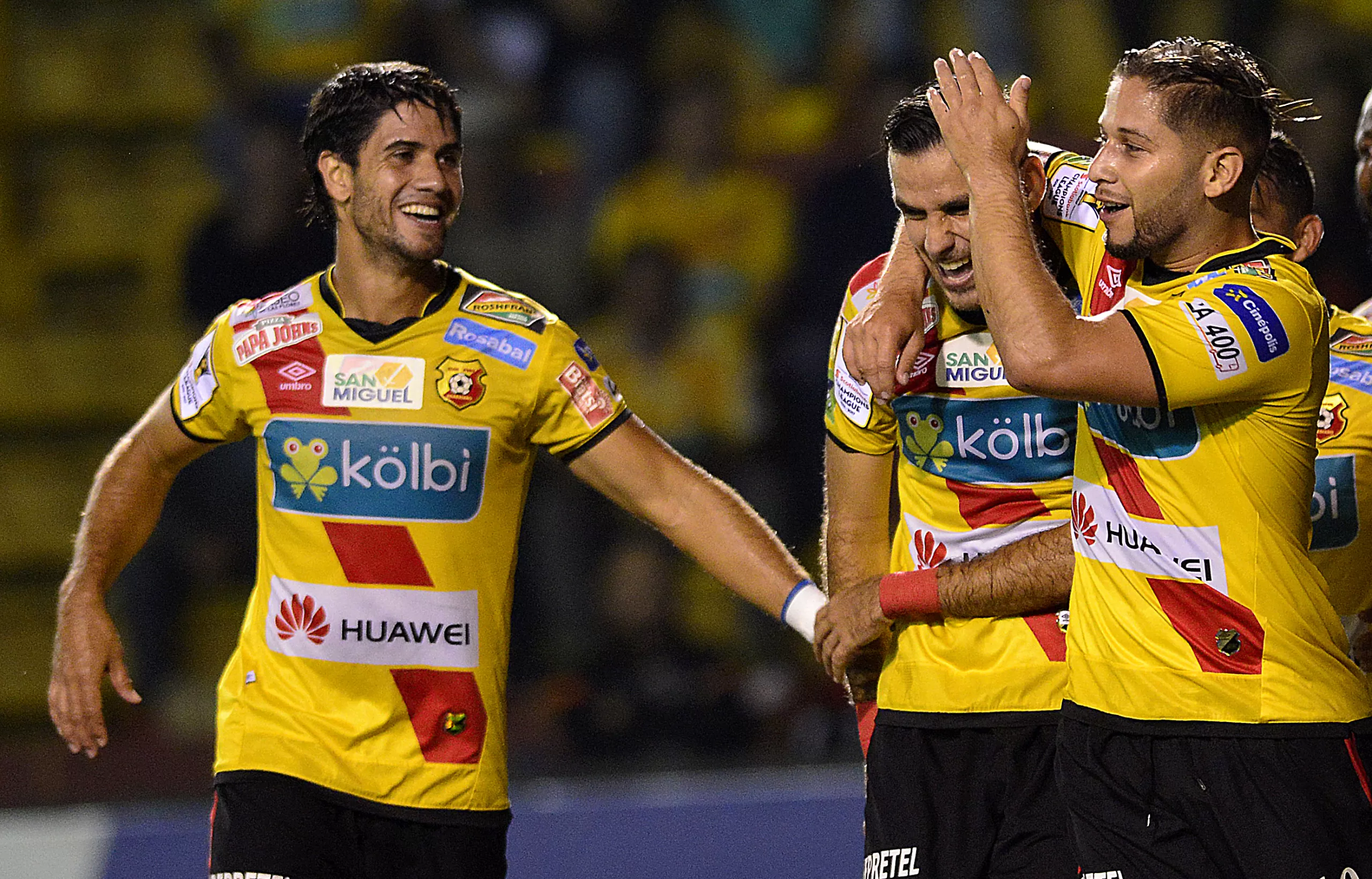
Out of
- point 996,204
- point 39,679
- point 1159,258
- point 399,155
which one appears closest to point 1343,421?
point 1159,258

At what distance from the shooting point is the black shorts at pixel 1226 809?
257 cm

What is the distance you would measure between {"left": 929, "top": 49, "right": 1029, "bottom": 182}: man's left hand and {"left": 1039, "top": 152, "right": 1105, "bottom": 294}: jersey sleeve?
365 millimetres

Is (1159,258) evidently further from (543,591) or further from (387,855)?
(543,591)

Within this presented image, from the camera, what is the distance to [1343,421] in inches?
136

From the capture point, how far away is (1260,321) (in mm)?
2600

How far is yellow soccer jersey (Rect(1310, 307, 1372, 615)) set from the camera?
343 centimetres

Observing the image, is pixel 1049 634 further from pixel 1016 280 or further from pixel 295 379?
pixel 295 379

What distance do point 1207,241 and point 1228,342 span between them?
0.27 metres

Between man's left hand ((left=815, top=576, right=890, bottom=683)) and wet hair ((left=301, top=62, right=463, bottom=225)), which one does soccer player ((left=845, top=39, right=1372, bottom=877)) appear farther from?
wet hair ((left=301, top=62, right=463, bottom=225))

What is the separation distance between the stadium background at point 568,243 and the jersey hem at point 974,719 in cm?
361

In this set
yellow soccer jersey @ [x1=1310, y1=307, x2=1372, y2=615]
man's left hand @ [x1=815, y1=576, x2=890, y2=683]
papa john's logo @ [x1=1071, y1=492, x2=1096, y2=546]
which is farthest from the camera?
yellow soccer jersey @ [x1=1310, y1=307, x2=1372, y2=615]

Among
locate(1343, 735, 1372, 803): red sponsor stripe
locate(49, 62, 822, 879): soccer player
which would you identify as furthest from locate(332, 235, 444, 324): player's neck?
locate(1343, 735, 1372, 803): red sponsor stripe

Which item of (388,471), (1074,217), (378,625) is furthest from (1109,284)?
(378,625)

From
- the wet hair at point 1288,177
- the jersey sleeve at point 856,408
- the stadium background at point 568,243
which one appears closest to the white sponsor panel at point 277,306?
the jersey sleeve at point 856,408
